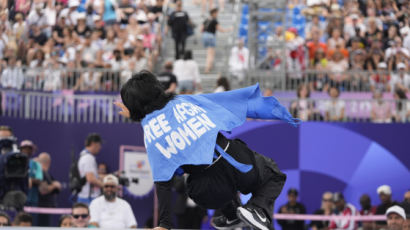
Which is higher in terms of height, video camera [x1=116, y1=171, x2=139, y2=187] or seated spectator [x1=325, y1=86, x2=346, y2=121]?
seated spectator [x1=325, y1=86, x2=346, y2=121]

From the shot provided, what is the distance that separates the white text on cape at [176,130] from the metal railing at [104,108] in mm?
7672

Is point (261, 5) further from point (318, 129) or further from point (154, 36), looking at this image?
point (318, 129)

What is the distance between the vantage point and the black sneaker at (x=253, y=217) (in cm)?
569

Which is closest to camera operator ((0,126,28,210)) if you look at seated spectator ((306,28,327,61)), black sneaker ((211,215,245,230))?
black sneaker ((211,215,245,230))

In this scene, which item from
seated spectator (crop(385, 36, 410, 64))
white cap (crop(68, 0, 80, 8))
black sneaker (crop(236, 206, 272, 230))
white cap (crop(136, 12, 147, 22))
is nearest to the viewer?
black sneaker (crop(236, 206, 272, 230))

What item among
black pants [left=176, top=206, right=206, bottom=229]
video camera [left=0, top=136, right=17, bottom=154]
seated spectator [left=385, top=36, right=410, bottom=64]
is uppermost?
seated spectator [left=385, top=36, right=410, bottom=64]

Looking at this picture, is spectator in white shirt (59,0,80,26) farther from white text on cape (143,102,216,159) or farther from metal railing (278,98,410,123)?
white text on cape (143,102,216,159)

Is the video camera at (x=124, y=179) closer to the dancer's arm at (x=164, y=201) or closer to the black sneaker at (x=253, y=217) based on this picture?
the dancer's arm at (x=164, y=201)

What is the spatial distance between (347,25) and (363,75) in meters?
2.61

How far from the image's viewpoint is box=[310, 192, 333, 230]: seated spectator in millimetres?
12258

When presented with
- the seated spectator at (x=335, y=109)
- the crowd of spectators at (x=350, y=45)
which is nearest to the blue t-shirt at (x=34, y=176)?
the seated spectator at (x=335, y=109)

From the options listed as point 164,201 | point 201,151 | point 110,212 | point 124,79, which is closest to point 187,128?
point 201,151

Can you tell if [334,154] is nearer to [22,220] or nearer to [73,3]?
[22,220]

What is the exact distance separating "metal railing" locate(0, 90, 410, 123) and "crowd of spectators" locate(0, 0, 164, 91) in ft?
1.48
